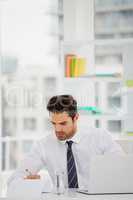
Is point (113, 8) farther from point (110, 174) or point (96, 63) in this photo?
point (110, 174)

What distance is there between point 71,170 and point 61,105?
16.8 inches

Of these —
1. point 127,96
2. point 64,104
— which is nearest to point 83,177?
point 64,104

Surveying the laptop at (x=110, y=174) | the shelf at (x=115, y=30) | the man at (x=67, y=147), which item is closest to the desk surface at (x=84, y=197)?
the laptop at (x=110, y=174)

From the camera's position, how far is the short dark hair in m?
3.75

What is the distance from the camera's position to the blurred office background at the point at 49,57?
582 centimetres

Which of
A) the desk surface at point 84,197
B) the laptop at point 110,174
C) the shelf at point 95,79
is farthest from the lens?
the shelf at point 95,79

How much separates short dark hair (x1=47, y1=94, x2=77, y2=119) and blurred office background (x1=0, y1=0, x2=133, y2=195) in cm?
174

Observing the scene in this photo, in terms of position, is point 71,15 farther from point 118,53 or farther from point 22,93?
A: point 22,93

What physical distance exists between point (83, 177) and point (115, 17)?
9.14 ft

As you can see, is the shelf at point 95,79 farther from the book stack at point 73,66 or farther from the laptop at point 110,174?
the laptop at point 110,174

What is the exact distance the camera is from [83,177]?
3.91m

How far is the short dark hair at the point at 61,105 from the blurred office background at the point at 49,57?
68.7 inches

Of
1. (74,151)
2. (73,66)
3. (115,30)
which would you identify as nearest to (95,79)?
(73,66)

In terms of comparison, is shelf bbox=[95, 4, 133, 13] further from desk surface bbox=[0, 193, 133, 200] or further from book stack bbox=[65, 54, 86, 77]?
desk surface bbox=[0, 193, 133, 200]
